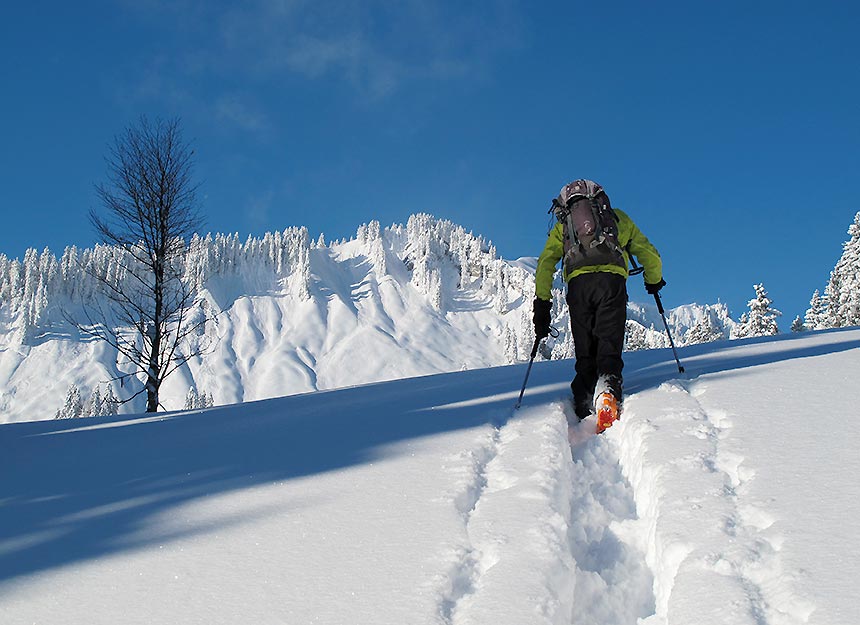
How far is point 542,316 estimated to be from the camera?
686 cm

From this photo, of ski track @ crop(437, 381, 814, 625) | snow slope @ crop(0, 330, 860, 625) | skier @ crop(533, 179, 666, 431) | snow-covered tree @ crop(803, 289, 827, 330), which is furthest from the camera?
snow-covered tree @ crop(803, 289, 827, 330)

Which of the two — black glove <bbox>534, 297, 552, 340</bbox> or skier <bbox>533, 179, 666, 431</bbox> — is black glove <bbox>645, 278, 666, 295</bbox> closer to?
skier <bbox>533, 179, 666, 431</bbox>

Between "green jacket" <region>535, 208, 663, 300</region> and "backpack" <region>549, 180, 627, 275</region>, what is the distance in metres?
0.16

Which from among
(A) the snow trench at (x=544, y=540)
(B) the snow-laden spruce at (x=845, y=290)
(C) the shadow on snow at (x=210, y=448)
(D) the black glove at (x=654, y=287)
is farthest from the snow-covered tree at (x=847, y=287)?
(A) the snow trench at (x=544, y=540)

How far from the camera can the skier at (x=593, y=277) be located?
6066mm

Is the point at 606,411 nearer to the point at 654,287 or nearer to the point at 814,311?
the point at 654,287

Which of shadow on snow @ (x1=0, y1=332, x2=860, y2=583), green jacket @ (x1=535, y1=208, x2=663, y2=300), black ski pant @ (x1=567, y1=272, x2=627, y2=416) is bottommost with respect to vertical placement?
shadow on snow @ (x1=0, y1=332, x2=860, y2=583)

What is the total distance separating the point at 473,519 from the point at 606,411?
2215 millimetres

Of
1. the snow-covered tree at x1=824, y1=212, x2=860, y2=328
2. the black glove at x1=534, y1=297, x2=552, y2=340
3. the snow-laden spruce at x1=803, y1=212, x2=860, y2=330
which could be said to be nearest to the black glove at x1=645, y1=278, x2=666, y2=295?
the black glove at x1=534, y1=297, x2=552, y2=340

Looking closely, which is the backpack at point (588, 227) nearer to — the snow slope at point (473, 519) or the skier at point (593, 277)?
the skier at point (593, 277)

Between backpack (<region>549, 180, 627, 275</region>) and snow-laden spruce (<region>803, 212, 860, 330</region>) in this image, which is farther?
snow-laden spruce (<region>803, 212, 860, 330</region>)

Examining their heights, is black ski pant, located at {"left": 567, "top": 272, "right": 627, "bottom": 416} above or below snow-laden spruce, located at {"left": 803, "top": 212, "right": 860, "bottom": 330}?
below

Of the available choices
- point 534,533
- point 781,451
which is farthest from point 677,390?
point 534,533

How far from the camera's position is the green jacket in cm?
648
